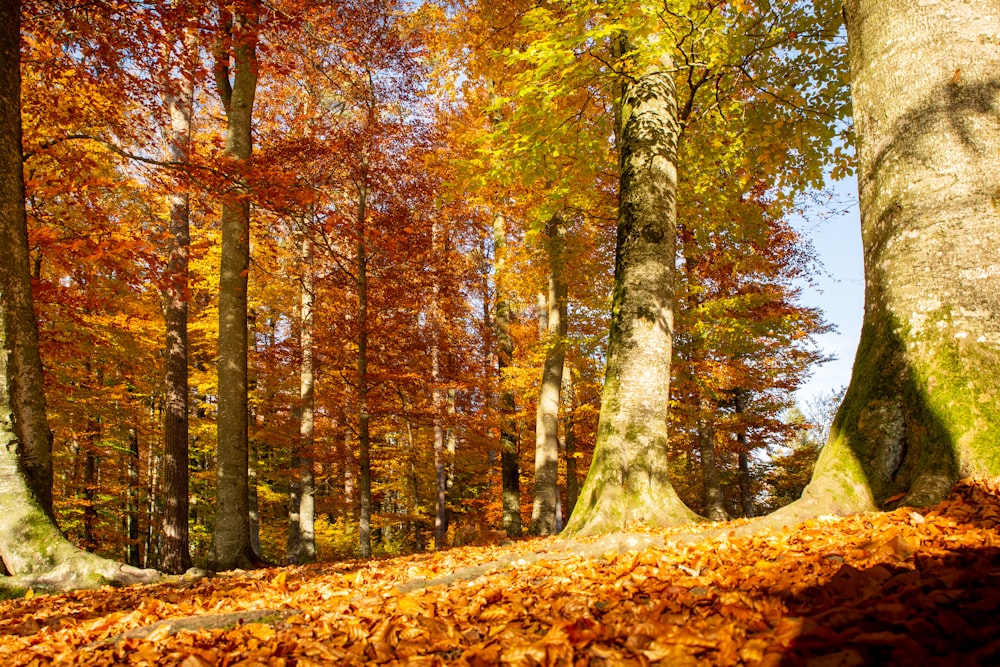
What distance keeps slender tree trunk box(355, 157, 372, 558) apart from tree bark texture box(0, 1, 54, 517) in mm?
5471

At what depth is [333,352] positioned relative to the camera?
11.9 metres

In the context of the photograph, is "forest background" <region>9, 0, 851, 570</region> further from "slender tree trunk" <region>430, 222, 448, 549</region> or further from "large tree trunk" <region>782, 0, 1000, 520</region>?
"large tree trunk" <region>782, 0, 1000, 520</region>

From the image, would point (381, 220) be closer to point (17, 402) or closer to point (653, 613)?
point (17, 402)

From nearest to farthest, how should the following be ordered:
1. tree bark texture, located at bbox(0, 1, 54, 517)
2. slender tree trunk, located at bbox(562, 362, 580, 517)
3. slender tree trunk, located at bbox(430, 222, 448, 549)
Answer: tree bark texture, located at bbox(0, 1, 54, 517) < slender tree trunk, located at bbox(430, 222, 448, 549) < slender tree trunk, located at bbox(562, 362, 580, 517)

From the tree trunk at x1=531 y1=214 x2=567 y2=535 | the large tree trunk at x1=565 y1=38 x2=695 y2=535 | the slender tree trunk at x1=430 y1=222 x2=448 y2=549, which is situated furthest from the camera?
the slender tree trunk at x1=430 y1=222 x2=448 y2=549

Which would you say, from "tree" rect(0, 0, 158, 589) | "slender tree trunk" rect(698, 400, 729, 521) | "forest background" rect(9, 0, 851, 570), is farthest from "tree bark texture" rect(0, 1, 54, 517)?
"slender tree trunk" rect(698, 400, 729, 521)

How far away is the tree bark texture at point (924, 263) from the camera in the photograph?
2836 mm

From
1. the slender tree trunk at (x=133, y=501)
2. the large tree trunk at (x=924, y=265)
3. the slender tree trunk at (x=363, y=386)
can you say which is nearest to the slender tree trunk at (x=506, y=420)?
the slender tree trunk at (x=363, y=386)

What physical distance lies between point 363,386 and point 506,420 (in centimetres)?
389

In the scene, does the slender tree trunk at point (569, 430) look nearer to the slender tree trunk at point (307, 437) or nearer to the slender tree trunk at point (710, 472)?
the slender tree trunk at point (710, 472)

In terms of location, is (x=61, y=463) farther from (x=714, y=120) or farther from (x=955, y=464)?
(x=955, y=464)

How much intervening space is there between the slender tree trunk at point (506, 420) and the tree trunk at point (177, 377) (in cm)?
645

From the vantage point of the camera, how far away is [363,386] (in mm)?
10547

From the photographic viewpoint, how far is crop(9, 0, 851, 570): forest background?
6.80 metres
